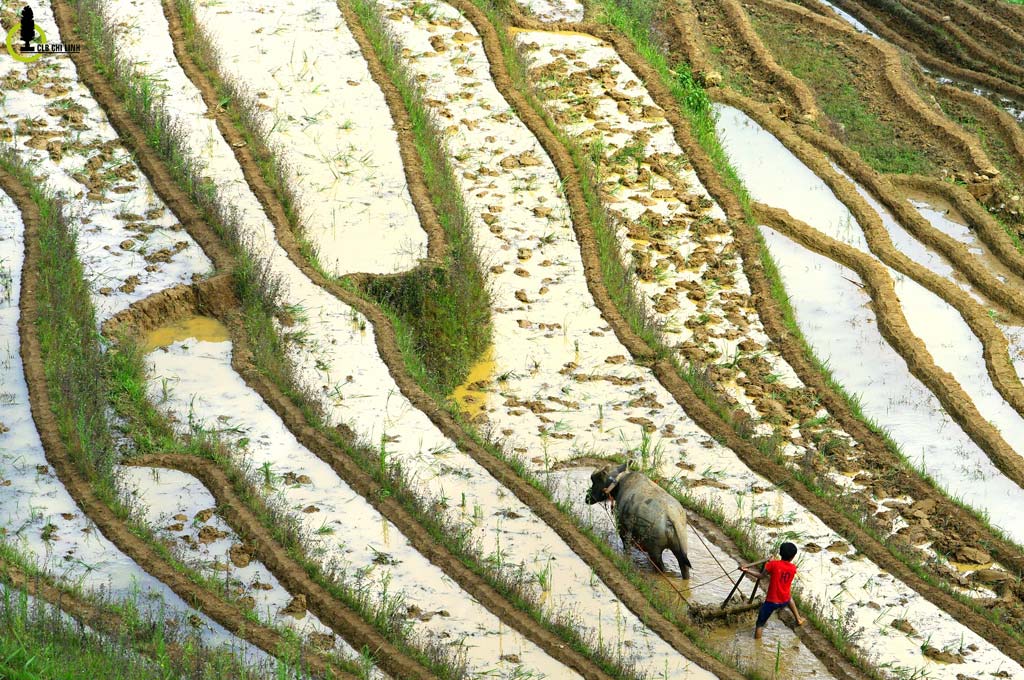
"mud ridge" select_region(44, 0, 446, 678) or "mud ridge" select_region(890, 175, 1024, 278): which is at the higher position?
"mud ridge" select_region(890, 175, 1024, 278)

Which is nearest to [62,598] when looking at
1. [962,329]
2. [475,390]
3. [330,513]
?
[330,513]

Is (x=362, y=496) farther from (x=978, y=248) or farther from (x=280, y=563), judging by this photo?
(x=978, y=248)

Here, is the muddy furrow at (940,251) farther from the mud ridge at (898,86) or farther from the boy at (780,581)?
the boy at (780,581)

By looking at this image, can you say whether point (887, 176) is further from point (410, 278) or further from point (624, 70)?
point (410, 278)

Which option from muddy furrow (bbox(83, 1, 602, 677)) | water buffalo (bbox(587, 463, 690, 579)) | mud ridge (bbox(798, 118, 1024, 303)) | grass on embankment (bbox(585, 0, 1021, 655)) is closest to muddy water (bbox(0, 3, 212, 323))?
muddy furrow (bbox(83, 1, 602, 677))

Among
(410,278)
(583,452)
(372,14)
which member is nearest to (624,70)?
(372,14)

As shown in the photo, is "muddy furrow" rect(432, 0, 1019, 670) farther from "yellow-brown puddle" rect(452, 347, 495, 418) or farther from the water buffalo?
"yellow-brown puddle" rect(452, 347, 495, 418)
